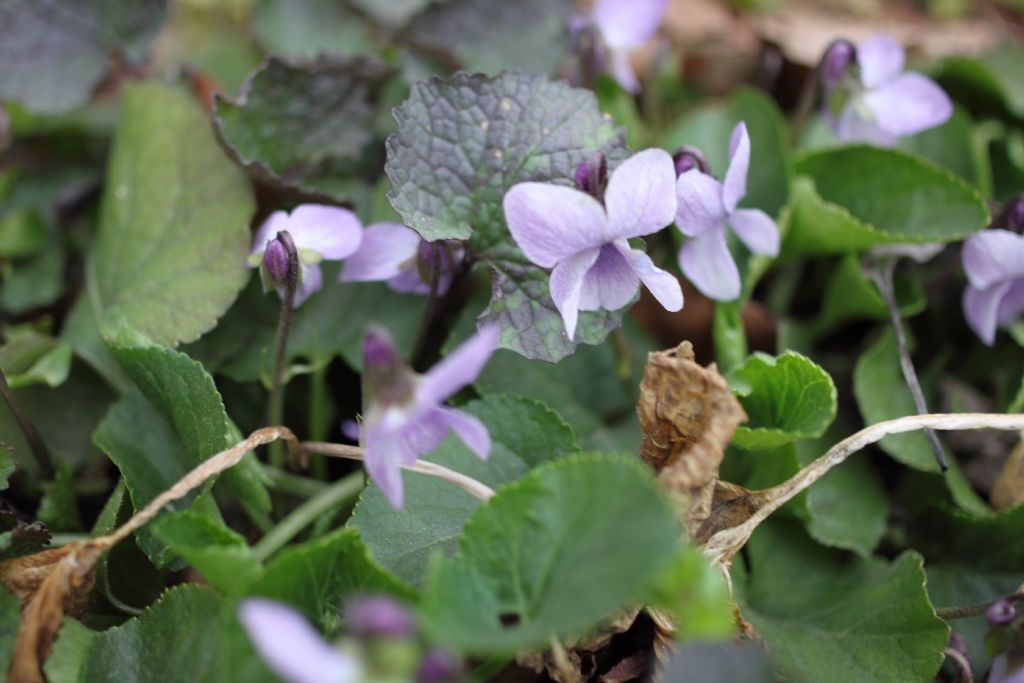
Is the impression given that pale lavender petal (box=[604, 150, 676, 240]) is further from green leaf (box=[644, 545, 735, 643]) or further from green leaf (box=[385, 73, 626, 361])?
green leaf (box=[644, 545, 735, 643])

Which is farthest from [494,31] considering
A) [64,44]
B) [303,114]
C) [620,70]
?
[64,44]

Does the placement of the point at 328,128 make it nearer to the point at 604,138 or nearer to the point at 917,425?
the point at 604,138

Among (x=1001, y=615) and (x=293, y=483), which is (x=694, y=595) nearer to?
(x=1001, y=615)

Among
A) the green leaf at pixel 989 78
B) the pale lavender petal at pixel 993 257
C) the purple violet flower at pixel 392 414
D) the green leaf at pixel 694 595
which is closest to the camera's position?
the green leaf at pixel 694 595

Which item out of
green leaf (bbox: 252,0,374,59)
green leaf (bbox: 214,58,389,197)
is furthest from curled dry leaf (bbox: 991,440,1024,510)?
green leaf (bbox: 252,0,374,59)

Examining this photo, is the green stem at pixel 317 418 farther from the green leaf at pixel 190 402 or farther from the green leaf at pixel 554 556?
the green leaf at pixel 554 556

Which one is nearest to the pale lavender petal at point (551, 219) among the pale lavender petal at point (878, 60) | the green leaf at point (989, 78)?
the pale lavender petal at point (878, 60)
